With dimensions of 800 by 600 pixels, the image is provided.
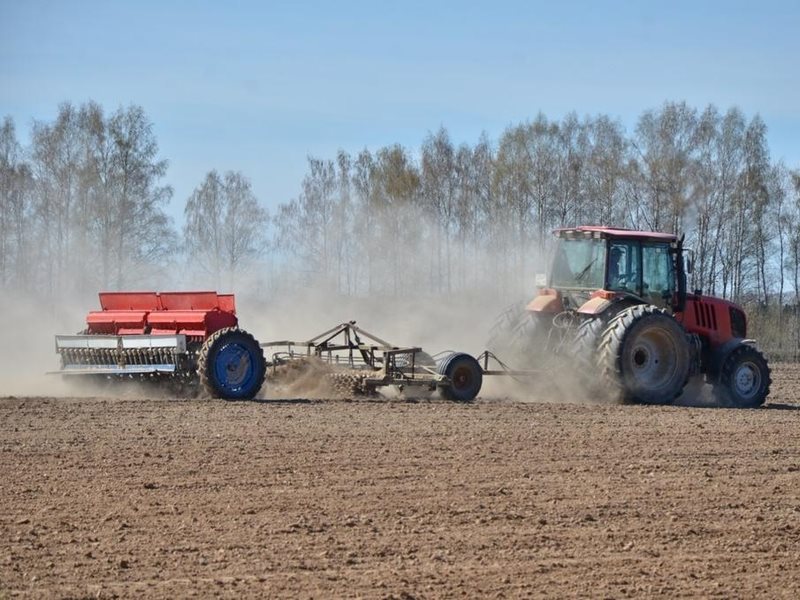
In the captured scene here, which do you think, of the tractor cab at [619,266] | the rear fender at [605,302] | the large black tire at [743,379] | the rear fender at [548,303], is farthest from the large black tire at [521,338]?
the large black tire at [743,379]

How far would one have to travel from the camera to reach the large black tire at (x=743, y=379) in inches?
639

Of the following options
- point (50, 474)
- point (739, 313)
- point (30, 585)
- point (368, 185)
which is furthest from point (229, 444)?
point (368, 185)

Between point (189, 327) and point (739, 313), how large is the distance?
745 centimetres

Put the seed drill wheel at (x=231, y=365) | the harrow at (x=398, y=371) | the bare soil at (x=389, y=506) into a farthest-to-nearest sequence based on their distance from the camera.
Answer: the harrow at (x=398, y=371)
the seed drill wheel at (x=231, y=365)
the bare soil at (x=389, y=506)

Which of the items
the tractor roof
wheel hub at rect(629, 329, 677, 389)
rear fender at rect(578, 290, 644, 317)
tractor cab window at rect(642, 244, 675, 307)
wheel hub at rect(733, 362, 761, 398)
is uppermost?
the tractor roof

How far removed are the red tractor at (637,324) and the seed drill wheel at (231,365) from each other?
376cm

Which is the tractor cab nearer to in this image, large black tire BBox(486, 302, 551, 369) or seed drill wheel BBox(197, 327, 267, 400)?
large black tire BBox(486, 302, 551, 369)

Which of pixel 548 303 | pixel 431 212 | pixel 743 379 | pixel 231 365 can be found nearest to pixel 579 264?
pixel 548 303

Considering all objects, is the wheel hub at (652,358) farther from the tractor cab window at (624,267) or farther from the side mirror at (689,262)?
the side mirror at (689,262)

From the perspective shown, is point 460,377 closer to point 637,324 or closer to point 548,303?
point 548,303

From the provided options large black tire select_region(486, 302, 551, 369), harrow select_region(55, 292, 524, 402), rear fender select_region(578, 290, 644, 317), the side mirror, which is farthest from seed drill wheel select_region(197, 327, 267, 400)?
the side mirror

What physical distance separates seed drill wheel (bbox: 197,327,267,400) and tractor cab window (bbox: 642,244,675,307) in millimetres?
5100

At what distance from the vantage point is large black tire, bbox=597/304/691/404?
49.7 ft

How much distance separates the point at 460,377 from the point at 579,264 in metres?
2.30
